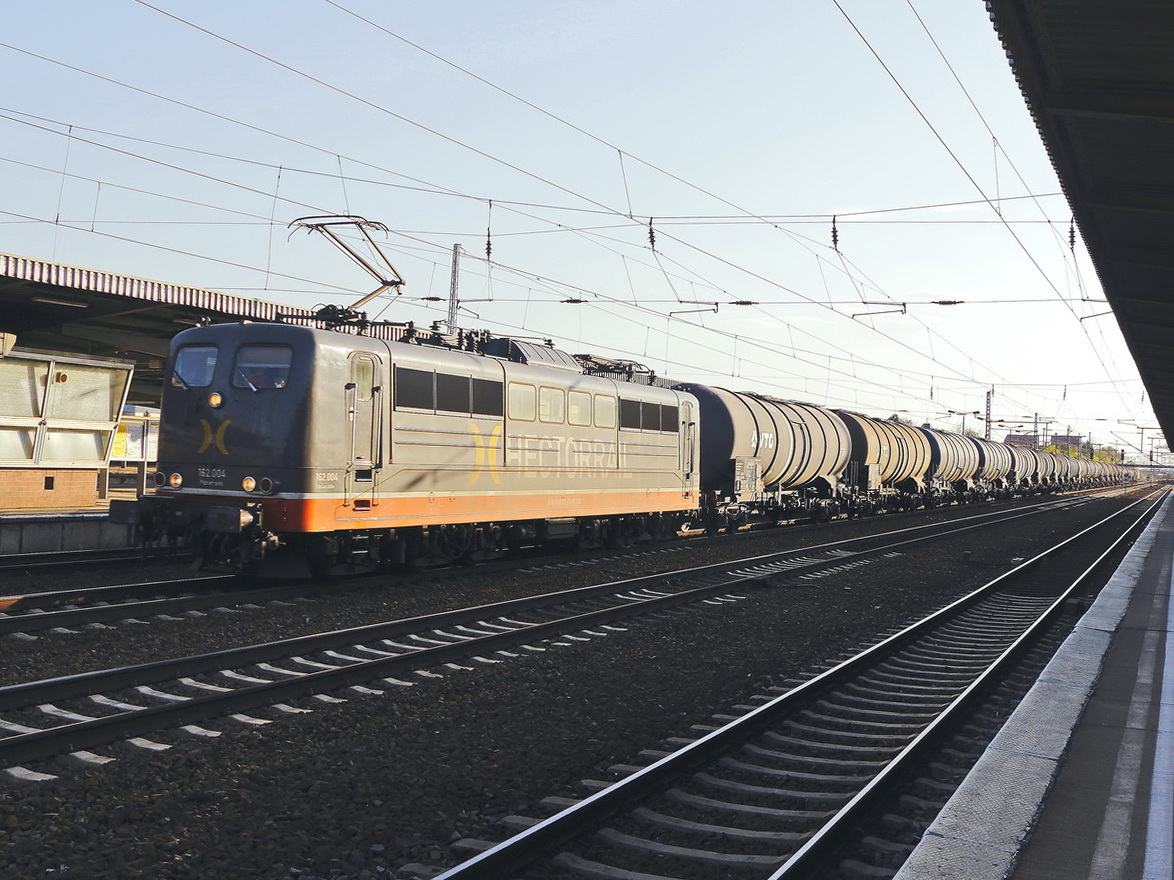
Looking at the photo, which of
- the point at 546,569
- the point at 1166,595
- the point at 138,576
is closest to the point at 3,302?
the point at 138,576

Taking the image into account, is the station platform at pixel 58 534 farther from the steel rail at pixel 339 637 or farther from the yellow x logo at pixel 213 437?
the steel rail at pixel 339 637

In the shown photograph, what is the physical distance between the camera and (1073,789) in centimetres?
572

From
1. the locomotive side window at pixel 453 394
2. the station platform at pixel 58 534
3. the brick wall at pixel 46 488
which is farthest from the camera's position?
the brick wall at pixel 46 488

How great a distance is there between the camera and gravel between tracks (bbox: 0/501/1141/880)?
4879 millimetres

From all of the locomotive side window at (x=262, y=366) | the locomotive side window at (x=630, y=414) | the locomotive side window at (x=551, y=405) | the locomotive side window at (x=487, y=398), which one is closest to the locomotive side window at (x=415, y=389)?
the locomotive side window at (x=487, y=398)

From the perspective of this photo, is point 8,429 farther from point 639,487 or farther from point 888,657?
point 888,657

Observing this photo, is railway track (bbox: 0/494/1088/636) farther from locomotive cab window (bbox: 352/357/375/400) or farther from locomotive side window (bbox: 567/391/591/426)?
locomotive side window (bbox: 567/391/591/426)

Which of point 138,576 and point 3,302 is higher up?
point 3,302

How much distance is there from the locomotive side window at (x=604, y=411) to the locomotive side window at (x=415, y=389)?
463 centimetres

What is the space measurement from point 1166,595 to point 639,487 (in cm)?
924

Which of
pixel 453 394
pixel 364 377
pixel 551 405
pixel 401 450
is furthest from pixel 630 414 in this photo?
pixel 364 377

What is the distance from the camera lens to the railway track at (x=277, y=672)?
21.6 feet

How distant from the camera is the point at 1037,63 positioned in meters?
8.22

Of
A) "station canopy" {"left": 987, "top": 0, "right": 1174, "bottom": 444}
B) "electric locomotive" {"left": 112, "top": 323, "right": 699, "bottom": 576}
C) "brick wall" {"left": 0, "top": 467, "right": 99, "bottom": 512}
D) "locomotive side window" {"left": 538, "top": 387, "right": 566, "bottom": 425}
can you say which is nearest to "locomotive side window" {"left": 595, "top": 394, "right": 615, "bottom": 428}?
"electric locomotive" {"left": 112, "top": 323, "right": 699, "bottom": 576}
